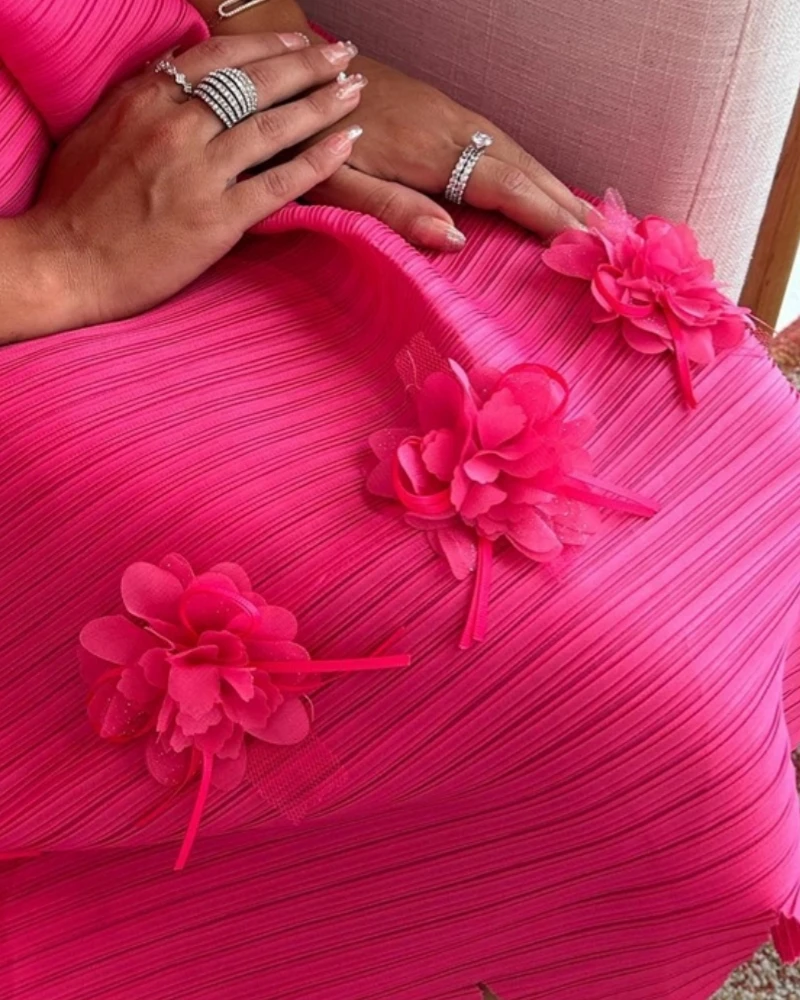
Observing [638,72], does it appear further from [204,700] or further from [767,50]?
[204,700]

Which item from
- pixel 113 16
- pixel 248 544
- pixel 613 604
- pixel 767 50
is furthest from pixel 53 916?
pixel 767 50

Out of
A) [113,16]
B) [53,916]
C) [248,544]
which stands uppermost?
[113,16]

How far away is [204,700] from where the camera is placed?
47cm

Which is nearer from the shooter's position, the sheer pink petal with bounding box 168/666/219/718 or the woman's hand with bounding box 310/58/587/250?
the sheer pink petal with bounding box 168/666/219/718

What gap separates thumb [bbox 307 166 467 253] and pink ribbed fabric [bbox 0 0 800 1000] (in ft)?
0.07

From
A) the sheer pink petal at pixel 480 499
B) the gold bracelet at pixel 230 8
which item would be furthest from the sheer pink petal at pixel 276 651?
the gold bracelet at pixel 230 8

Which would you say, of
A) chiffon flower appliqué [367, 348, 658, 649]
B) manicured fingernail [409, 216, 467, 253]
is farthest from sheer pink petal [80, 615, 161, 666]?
manicured fingernail [409, 216, 467, 253]

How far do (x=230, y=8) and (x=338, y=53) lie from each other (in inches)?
3.8

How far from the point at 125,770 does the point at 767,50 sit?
22.0 inches

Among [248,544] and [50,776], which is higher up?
[248,544]

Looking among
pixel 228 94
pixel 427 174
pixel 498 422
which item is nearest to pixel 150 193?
pixel 228 94

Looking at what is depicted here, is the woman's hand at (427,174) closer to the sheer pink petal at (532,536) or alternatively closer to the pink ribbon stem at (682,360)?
the pink ribbon stem at (682,360)

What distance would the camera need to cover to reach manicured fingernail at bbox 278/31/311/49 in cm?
70

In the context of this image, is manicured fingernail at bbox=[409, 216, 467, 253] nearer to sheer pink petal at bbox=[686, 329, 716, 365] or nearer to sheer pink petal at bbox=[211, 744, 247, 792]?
sheer pink petal at bbox=[686, 329, 716, 365]
